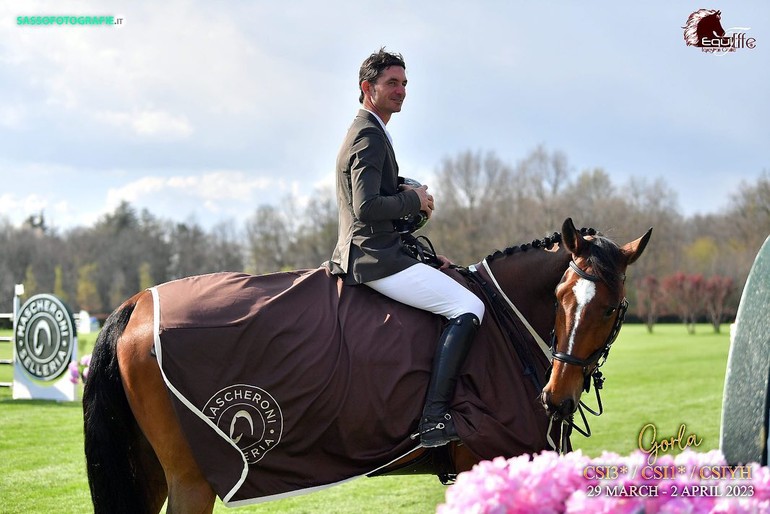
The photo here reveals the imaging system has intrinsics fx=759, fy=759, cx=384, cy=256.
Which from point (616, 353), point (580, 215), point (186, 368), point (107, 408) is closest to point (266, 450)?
point (186, 368)

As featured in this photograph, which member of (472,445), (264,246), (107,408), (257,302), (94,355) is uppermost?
(264,246)

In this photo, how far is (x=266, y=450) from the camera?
382 cm

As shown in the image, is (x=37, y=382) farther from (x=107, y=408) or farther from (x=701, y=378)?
(x=701, y=378)

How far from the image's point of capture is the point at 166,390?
375 centimetres

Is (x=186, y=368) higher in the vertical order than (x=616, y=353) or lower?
higher

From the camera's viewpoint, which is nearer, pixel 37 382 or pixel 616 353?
pixel 37 382

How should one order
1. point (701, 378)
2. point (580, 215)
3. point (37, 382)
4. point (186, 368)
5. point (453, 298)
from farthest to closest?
1. point (580, 215)
2. point (701, 378)
3. point (37, 382)
4. point (453, 298)
5. point (186, 368)

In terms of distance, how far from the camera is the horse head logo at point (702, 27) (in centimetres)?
695

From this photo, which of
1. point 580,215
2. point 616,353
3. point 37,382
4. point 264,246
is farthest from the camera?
point 264,246

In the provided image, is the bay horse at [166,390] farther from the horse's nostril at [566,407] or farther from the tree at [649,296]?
the tree at [649,296]

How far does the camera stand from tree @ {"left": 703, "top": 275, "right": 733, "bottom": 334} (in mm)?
42438

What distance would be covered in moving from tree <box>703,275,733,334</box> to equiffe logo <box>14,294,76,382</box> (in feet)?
122

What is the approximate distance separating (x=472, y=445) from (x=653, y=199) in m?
65.2

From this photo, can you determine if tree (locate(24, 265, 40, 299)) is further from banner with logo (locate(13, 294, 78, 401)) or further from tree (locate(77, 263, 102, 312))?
banner with logo (locate(13, 294, 78, 401))
